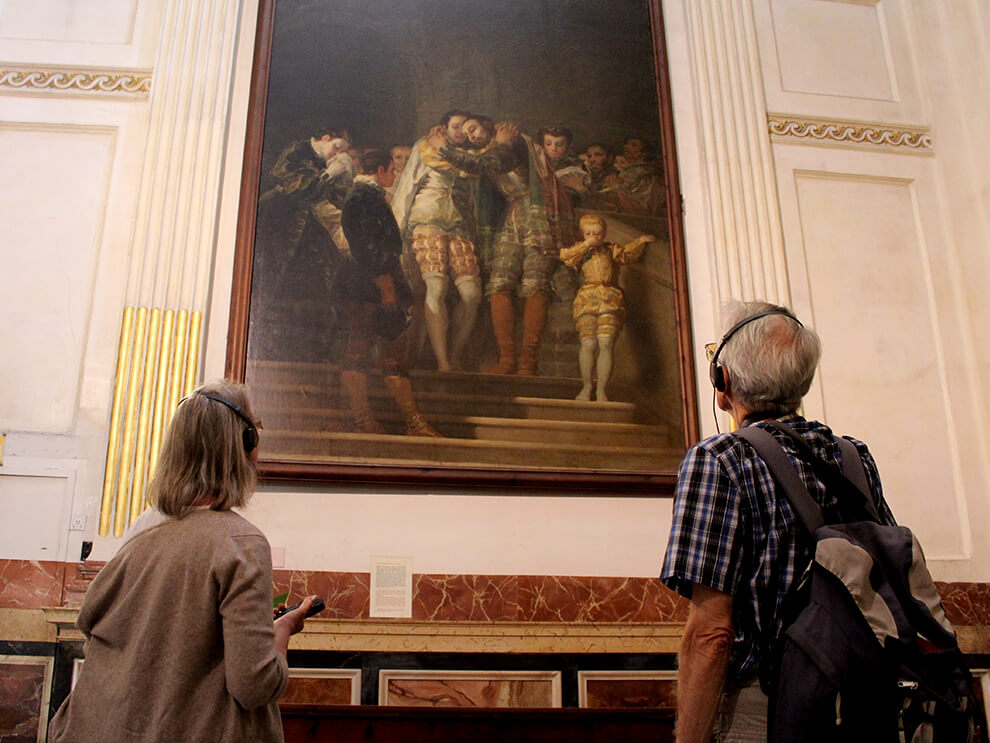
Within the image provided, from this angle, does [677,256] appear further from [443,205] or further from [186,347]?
[186,347]

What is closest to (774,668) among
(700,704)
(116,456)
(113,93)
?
(700,704)

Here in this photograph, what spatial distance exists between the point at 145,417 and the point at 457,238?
1.95 meters

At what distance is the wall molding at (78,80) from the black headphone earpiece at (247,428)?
3660mm

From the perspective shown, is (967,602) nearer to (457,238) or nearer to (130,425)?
(457,238)

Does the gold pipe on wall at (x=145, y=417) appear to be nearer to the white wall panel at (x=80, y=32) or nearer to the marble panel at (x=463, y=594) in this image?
the marble panel at (x=463, y=594)

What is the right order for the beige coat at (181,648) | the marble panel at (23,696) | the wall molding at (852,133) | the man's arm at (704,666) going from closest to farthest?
the man's arm at (704,666) → the beige coat at (181,648) → the marble panel at (23,696) → the wall molding at (852,133)

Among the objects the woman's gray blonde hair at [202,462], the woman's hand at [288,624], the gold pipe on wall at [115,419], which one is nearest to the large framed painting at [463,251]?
the gold pipe on wall at [115,419]

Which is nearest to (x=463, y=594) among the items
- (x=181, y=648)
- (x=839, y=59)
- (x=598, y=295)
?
(x=598, y=295)

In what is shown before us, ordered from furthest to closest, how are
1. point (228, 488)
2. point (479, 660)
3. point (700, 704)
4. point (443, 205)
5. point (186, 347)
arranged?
point (443, 205), point (186, 347), point (479, 660), point (228, 488), point (700, 704)

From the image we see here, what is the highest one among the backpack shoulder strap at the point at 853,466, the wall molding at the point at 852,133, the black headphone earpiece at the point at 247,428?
the wall molding at the point at 852,133

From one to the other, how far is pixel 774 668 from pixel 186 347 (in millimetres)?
3642

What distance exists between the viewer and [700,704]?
1739 millimetres

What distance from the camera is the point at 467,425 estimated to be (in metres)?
4.60

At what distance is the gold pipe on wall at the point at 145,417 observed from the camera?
4.31 meters
